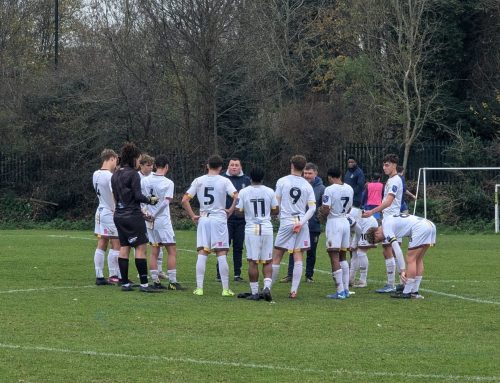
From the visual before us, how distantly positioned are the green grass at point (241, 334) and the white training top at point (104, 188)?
141 centimetres

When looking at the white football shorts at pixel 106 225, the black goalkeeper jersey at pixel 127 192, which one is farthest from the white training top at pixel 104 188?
the black goalkeeper jersey at pixel 127 192

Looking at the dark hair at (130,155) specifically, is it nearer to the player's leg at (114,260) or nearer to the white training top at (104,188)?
the white training top at (104,188)

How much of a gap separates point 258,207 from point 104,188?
122 inches

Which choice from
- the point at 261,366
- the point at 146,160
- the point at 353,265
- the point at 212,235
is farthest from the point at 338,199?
the point at 261,366

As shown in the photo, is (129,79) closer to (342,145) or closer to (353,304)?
(342,145)

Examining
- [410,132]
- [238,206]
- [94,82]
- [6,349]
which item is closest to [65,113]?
[94,82]

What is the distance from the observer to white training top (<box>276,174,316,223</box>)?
14523 mm

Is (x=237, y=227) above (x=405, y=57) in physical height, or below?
below

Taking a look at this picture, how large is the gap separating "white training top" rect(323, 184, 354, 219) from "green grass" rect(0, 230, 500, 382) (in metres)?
1.33

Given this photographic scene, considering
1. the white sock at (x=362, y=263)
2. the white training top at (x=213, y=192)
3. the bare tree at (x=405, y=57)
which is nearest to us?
the white training top at (x=213, y=192)

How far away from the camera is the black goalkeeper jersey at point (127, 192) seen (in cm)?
1482

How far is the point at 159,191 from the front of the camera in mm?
15758

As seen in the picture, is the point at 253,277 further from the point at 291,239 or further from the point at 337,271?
the point at 337,271

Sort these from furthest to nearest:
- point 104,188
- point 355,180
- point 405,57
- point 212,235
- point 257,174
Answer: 1. point 405,57
2. point 355,180
3. point 104,188
4. point 212,235
5. point 257,174
